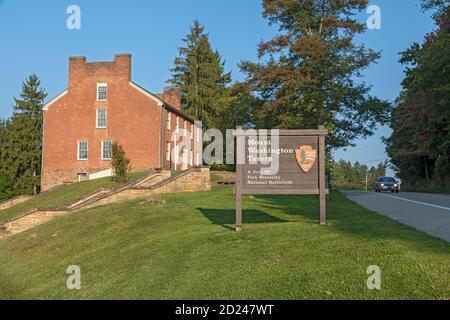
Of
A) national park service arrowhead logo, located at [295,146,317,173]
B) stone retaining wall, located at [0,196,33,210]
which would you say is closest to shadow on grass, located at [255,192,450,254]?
national park service arrowhead logo, located at [295,146,317,173]

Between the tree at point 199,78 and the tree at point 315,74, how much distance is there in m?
23.6

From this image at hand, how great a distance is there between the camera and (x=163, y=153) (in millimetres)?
40562

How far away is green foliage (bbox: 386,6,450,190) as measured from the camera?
29.7 metres

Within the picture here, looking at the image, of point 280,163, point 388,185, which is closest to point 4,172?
point 388,185

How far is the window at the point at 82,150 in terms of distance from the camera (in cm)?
4244

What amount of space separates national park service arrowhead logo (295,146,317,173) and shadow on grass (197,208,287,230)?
222 cm

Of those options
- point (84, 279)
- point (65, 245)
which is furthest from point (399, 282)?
point (65, 245)

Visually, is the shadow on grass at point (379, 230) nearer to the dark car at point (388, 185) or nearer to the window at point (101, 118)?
the dark car at point (388, 185)

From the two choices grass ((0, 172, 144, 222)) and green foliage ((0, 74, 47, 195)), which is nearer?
grass ((0, 172, 144, 222))

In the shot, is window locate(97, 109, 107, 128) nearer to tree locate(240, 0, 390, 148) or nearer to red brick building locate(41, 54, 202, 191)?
red brick building locate(41, 54, 202, 191)

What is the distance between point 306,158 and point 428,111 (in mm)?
31454

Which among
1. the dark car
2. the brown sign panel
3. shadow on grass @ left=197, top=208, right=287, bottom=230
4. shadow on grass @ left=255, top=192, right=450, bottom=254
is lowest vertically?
→ shadow on grass @ left=197, top=208, right=287, bottom=230

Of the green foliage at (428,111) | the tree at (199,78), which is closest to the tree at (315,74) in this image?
the green foliage at (428,111)

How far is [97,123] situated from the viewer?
139ft
